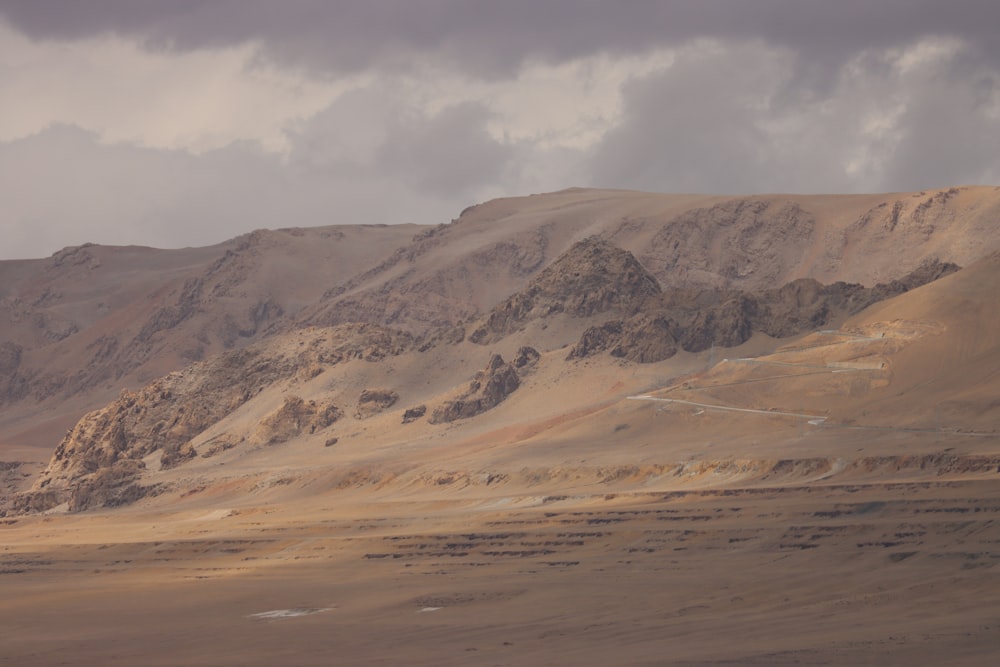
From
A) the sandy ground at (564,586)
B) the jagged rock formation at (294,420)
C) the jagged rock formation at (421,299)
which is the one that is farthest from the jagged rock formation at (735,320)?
the sandy ground at (564,586)

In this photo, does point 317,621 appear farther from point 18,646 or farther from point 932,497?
point 932,497

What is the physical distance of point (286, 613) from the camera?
30.8 m

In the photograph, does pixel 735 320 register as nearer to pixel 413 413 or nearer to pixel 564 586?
pixel 413 413

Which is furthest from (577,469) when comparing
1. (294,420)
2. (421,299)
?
(421,299)

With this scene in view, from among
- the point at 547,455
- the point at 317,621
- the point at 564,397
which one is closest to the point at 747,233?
the point at 564,397

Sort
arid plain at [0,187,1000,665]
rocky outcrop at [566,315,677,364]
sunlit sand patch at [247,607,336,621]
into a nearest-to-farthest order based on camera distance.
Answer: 1. arid plain at [0,187,1000,665]
2. sunlit sand patch at [247,607,336,621]
3. rocky outcrop at [566,315,677,364]

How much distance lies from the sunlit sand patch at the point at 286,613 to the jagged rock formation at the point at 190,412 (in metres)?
41.9

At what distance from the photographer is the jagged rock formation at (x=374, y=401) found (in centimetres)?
7872

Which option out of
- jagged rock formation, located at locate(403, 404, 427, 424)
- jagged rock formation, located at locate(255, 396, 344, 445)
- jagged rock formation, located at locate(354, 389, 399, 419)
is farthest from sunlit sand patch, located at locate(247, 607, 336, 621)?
jagged rock formation, located at locate(354, 389, 399, 419)

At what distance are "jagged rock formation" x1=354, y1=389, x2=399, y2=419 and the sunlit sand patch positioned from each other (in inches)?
1850

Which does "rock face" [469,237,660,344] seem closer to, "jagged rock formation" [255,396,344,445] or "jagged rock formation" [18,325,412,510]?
"jagged rock formation" [18,325,412,510]

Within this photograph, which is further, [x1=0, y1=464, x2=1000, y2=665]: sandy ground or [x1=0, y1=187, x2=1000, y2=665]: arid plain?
[x1=0, y1=187, x2=1000, y2=665]: arid plain

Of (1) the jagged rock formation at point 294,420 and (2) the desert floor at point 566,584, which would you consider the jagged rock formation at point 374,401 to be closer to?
(1) the jagged rock formation at point 294,420

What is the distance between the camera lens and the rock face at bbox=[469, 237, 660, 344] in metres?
85.8
